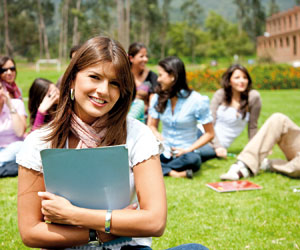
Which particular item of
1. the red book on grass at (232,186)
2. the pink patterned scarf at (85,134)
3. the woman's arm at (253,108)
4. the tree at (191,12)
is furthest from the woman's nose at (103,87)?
the tree at (191,12)

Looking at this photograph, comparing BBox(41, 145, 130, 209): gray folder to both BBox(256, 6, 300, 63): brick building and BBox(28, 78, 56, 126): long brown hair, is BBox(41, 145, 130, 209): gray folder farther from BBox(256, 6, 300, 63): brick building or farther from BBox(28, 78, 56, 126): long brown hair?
BBox(256, 6, 300, 63): brick building

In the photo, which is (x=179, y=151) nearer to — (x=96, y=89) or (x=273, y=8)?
(x=96, y=89)

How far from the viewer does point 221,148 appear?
17.8ft

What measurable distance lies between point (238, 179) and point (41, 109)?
8.46 feet

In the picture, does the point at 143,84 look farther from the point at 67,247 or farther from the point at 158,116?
the point at 67,247

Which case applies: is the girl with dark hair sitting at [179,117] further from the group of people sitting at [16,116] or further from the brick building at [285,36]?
the brick building at [285,36]

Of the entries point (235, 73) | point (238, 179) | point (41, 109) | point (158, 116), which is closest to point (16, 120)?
point (41, 109)

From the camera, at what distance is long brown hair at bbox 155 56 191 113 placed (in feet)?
14.8

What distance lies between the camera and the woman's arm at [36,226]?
59.7 inches

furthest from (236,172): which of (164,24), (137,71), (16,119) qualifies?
(164,24)

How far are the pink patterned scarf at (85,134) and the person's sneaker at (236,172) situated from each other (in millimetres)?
2839

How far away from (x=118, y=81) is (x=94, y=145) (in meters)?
0.32

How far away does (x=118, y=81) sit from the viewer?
5.37 ft

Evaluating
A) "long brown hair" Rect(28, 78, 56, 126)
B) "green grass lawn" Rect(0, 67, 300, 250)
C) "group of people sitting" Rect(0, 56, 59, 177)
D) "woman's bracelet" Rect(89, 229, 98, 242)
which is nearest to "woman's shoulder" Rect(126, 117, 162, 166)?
"woman's bracelet" Rect(89, 229, 98, 242)
